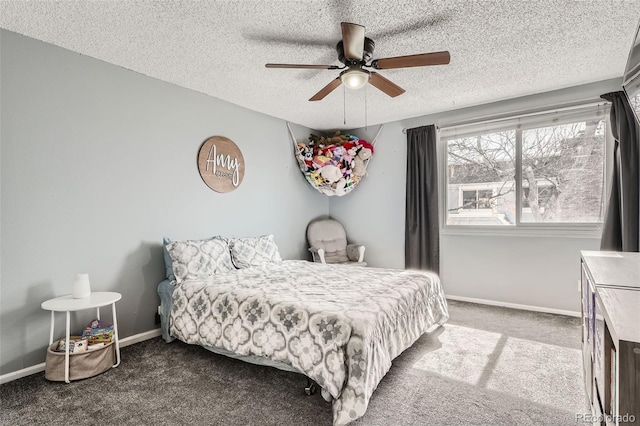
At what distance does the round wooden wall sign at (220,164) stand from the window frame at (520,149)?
2.69 meters

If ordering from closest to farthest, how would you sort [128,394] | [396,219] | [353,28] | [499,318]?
[353,28] → [128,394] → [499,318] → [396,219]

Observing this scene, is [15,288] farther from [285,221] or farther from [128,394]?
[285,221]

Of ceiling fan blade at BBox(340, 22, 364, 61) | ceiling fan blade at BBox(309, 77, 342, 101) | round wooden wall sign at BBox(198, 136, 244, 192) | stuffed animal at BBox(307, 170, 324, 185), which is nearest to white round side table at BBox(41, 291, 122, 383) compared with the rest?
round wooden wall sign at BBox(198, 136, 244, 192)

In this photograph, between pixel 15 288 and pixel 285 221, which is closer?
pixel 15 288

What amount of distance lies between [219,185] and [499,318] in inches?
137

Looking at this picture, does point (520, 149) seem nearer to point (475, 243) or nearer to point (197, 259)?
point (475, 243)

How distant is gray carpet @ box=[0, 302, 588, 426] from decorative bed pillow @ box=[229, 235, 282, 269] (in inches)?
36.9

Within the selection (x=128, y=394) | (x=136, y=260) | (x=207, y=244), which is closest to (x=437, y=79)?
(x=207, y=244)

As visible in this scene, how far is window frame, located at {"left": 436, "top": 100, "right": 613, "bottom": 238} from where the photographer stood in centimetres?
338

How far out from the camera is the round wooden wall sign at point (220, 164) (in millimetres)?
3594

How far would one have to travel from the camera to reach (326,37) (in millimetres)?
2424

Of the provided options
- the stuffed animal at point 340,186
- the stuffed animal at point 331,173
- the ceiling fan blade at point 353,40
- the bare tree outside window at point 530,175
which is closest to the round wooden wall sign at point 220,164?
the stuffed animal at point 331,173

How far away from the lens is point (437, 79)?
3.24m

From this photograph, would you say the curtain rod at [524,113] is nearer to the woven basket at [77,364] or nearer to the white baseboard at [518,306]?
the white baseboard at [518,306]
